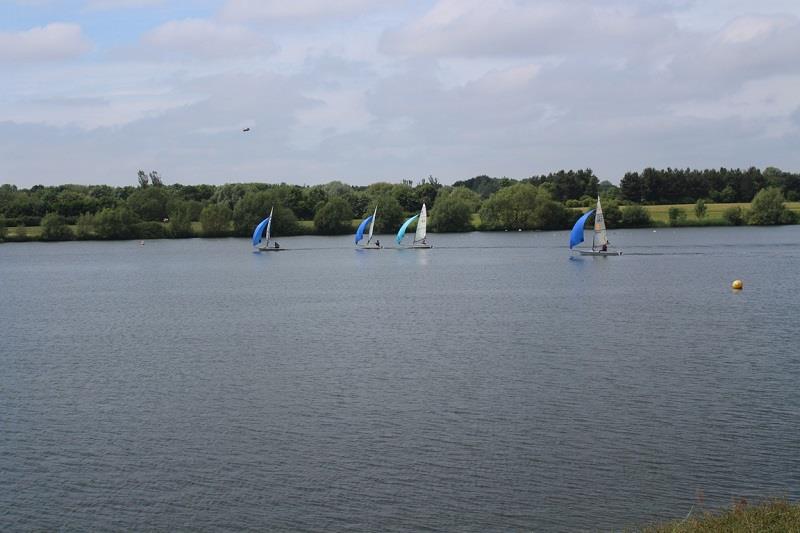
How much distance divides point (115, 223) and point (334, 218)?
104 ft

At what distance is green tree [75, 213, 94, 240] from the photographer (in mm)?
139000

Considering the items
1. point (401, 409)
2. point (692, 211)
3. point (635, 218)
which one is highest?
point (692, 211)

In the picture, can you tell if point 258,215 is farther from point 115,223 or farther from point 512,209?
point 512,209

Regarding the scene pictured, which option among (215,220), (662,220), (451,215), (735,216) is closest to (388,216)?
(451,215)

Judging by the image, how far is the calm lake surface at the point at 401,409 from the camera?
59.8ft

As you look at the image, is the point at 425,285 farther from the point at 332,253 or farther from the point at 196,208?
the point at 196,208

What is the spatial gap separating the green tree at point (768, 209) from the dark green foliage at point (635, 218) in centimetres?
1453

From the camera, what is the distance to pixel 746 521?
14469mm

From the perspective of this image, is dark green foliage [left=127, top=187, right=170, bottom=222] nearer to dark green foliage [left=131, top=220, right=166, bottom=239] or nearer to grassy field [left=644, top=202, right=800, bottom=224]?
dark green foliage [left=131, top=220, right=166, bottom=239]

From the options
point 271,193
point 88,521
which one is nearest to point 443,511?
point 88,521

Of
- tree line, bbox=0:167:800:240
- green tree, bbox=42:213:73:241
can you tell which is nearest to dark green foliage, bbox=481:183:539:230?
tree line, bbox=0:167:800:240

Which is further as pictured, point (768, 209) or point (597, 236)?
point (768, 209)

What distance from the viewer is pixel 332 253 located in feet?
325

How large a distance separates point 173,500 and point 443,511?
17.5 feet
